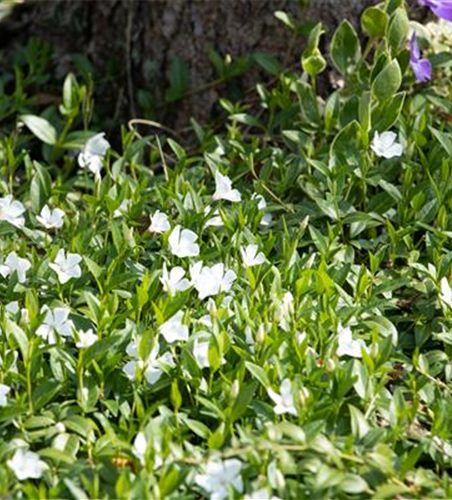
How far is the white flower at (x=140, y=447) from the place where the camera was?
2.73 m

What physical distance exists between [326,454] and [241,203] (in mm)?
1150

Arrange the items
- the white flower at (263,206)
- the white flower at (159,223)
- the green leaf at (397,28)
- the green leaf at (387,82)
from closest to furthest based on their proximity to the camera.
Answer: the white flower at (159,223) < the white flower at (263,206) < the green leaf at (387,82) < the green leaf at (397,28)

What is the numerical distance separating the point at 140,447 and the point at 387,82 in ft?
5.41

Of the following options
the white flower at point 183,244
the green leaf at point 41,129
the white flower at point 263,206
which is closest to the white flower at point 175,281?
the white flower at point 183,244

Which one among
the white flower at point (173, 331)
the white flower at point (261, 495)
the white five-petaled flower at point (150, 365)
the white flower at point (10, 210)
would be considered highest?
the white flower at point (261, 495)

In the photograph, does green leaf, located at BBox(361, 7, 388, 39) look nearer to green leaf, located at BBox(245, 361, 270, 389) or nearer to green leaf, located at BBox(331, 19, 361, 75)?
green leaf, located at BBox(331, 19, 361, 75)

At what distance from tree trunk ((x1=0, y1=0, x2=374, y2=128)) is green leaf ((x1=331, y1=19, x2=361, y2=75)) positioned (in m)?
0.29

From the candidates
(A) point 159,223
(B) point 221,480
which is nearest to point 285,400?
(B) point 221,480

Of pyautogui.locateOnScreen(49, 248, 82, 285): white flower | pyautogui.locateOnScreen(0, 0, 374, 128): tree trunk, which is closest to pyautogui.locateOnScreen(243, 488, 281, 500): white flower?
pyautogui.locateOnScreen(49, 248, 82, 285): white flower

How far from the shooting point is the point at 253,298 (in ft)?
10.7

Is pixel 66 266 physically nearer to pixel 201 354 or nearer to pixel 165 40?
pixel 201 354

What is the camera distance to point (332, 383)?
9.64 ft

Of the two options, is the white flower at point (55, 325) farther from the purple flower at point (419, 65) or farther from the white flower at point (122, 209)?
the purple flower at point (419, 65)

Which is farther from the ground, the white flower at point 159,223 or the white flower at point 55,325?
the white flower at point 159,223
